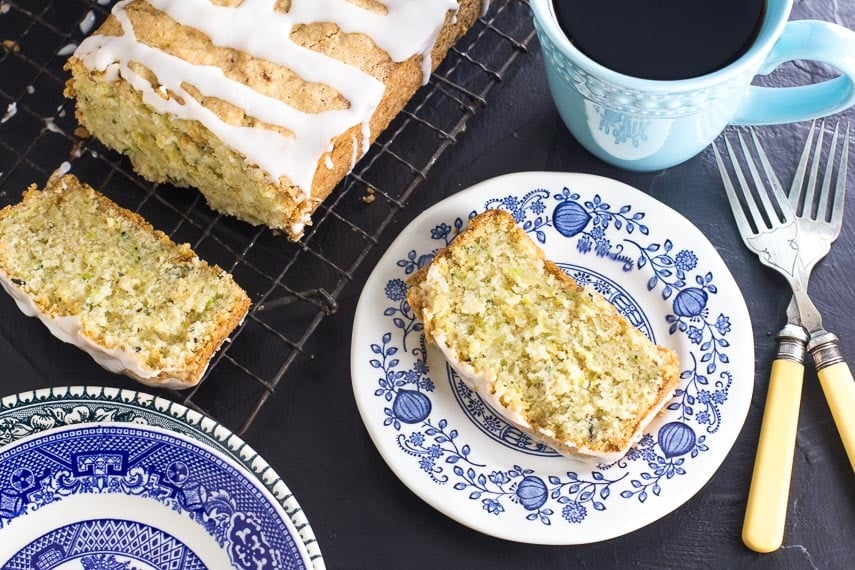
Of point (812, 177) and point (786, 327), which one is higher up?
point (812, 177)

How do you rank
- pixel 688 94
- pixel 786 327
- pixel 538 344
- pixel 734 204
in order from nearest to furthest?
pixel 688 94 < pixel 538 344 < pixel 786 327 < pixel 734 204

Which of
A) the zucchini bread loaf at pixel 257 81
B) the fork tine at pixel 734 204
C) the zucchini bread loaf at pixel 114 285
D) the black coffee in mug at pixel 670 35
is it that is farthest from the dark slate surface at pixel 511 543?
the black coffee in mug at pixel 670 35

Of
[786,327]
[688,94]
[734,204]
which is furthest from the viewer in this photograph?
[734,204]

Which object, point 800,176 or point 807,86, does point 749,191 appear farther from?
point 807,86

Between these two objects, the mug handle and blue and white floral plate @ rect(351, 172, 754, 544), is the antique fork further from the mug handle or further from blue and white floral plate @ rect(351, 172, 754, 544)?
the mug handle

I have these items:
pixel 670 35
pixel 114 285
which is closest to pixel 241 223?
pixel 114 285

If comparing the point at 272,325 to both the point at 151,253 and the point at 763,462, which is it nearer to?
the point at 151,253
